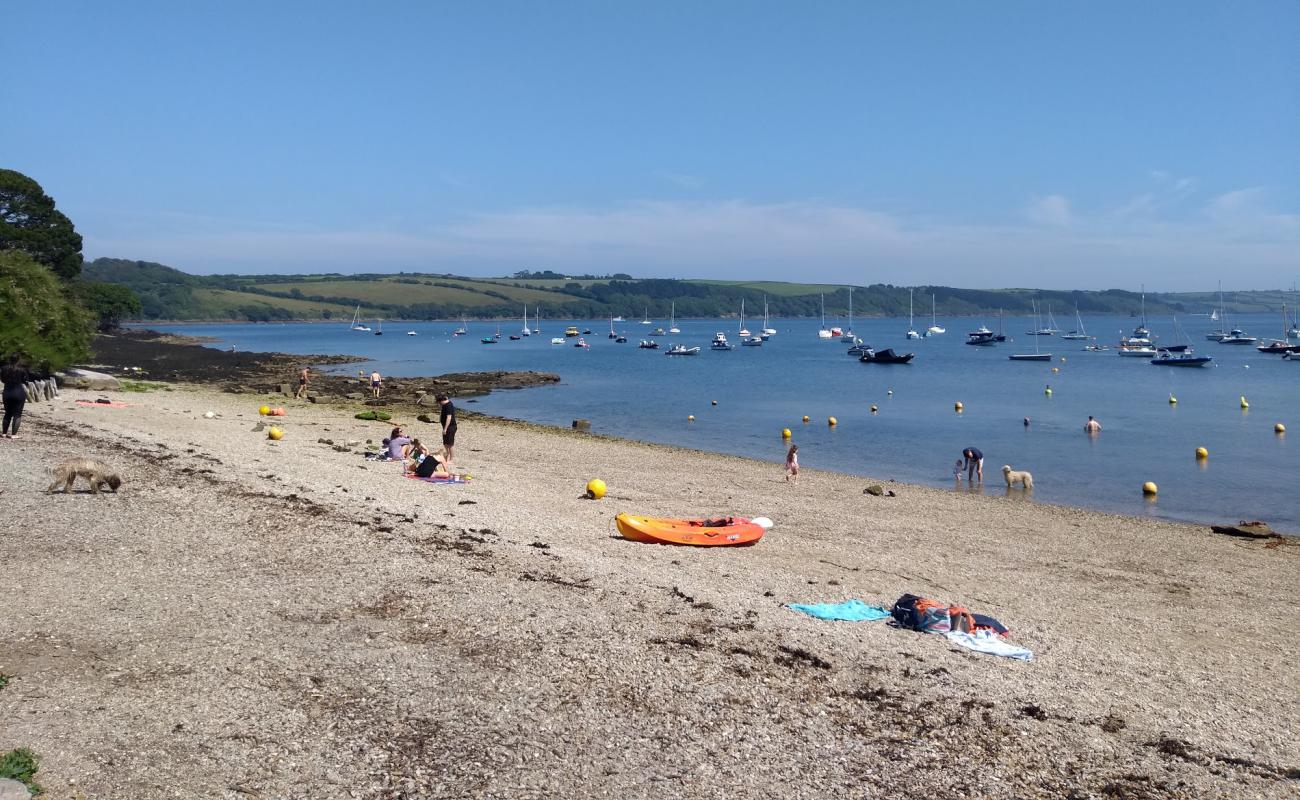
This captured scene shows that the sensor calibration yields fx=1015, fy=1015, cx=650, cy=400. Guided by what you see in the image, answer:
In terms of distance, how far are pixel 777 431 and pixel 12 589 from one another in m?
35.9

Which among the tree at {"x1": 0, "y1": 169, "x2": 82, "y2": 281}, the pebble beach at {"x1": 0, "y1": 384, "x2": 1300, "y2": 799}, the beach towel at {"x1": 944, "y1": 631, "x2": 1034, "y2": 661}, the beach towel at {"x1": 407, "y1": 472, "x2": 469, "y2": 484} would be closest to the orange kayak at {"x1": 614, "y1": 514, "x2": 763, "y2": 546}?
the pebble beach at {"x1": 0, "y1": 384, "x2": 1300, "y2": 799}

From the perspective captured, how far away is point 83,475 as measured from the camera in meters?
17.8

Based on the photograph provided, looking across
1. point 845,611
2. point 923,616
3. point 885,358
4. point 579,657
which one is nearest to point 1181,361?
point 885,358

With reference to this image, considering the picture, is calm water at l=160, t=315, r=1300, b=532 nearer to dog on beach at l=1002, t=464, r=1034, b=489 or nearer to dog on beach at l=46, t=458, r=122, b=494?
dog on beach at l=1002, t=464, r=1034, b=489

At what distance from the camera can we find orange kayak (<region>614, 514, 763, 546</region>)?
17.6 m

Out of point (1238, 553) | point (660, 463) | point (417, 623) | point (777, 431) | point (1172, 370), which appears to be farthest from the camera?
point (1172, 370)

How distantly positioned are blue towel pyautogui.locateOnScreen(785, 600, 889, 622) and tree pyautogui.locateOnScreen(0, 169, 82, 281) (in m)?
76.9

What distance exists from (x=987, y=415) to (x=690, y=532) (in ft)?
130

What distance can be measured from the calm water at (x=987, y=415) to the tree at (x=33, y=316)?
19.1 meters

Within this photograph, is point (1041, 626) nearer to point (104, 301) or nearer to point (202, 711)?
point (202, 711)

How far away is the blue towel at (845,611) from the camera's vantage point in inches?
509

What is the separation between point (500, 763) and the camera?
7.96 meters

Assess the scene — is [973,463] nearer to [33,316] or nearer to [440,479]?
[440,479]

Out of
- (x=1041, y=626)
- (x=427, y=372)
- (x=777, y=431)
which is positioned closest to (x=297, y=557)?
(x=1041, y=626)
